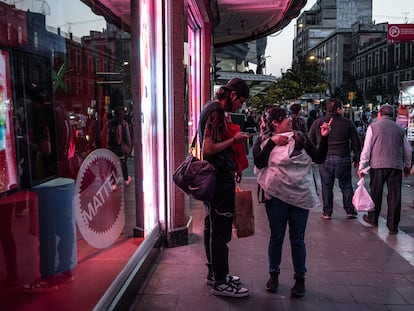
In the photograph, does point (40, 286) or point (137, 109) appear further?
point (137, 109)

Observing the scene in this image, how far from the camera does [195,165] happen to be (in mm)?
3639

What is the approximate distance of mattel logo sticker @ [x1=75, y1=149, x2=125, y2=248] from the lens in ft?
10.7

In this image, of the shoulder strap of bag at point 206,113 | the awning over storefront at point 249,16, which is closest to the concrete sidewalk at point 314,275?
the shoulder strap of bag at point 206,113

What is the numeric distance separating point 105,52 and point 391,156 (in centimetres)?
407

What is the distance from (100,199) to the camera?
3629 millimetres

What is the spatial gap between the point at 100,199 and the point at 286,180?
1.54 meters

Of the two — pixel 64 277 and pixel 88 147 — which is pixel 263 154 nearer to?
pixel 88 147

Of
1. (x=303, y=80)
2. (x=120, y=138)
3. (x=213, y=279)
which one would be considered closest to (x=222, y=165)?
(x=120, y=138)

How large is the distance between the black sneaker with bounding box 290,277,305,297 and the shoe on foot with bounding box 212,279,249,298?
41 centimetres

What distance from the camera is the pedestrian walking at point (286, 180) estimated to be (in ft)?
12.5

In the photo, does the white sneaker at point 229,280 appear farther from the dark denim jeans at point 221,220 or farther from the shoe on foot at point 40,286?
the shoe on foot at point 40,286

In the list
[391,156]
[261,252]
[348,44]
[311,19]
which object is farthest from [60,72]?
[311,19]

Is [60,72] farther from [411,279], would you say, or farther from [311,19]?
[311,19]

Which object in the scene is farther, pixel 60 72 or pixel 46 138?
pixel 60 72
